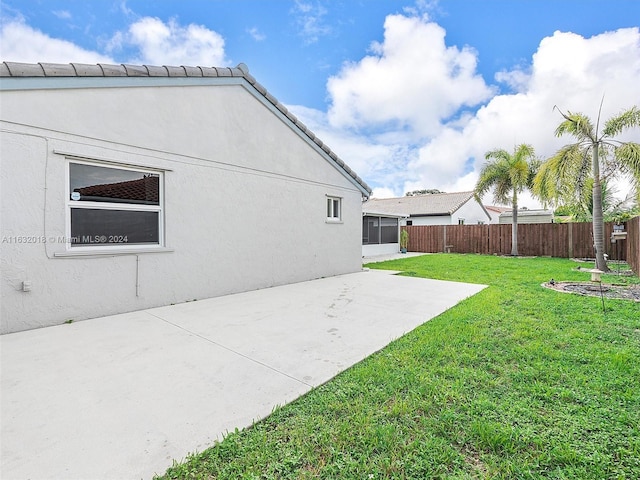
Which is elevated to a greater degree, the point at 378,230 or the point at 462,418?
the point at 378,230

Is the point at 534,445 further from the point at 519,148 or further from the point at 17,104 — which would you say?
the point at 519,148

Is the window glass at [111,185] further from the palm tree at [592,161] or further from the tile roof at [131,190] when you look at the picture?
the palm tree at [592,161]

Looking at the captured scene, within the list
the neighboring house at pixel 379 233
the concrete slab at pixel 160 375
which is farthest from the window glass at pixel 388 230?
the concrete slab at pixel 160 375

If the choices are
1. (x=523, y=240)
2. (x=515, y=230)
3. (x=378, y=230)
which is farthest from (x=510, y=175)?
(x=378, y=230)

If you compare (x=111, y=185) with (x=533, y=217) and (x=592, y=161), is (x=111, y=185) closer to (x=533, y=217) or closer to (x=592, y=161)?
(x=592, y=161)

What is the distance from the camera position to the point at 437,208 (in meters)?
27.6

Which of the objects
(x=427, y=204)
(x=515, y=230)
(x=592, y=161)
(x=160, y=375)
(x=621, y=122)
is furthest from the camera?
(x=427, y=204)

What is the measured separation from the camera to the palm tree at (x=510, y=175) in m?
17.3

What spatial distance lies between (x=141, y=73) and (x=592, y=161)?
13353 mm

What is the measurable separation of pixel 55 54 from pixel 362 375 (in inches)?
351

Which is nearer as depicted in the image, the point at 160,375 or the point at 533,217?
the point at 160,375

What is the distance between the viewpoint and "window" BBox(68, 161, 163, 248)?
5.08 metres

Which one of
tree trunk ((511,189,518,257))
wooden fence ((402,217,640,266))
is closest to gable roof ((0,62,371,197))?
wooden fence ((402,217,640,266))

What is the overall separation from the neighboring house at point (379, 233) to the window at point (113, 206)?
40.7ft
